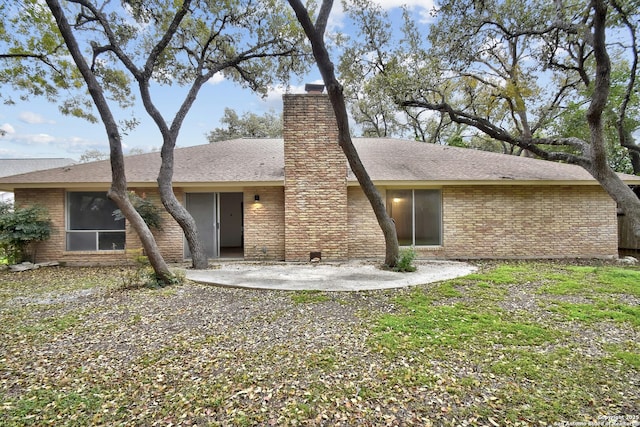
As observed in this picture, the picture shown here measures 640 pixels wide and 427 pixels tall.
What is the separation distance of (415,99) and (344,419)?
1052cm

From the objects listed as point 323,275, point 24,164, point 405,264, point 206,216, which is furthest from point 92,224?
point 24,164

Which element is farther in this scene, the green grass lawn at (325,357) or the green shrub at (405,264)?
the green shrub at (405,264)

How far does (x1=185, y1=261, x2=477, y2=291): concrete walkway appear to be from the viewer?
6.28m

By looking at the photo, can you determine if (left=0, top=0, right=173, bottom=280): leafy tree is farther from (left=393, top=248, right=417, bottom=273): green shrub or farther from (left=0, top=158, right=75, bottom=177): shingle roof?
(left=0, top=158, right=75, bottom=177): shingle roof

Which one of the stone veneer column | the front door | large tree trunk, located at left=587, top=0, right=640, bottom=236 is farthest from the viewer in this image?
the front door

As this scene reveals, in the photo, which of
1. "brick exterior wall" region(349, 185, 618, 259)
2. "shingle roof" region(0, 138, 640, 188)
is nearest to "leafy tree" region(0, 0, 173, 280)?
"shingle roof" region(0, 138, 640, 188)

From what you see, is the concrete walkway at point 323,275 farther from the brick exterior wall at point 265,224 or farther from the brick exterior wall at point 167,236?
the brick exterior wall at point 167,236

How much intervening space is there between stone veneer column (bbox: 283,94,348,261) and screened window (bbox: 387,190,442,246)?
179cm

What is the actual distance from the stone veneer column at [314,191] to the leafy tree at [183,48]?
2687 millimetres

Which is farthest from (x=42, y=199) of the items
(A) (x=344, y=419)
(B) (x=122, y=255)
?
(A) (x=344, y=419)

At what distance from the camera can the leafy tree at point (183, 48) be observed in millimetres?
Answer: 8352

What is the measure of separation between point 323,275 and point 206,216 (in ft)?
Answer: 16.3

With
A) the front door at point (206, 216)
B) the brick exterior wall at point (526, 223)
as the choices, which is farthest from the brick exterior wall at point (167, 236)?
the brick exterior wall at point (526, 223)

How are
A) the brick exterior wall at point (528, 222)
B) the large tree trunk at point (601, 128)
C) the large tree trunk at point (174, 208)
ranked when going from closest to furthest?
the large tree trunk at point (601, 128) < the large tree trunk at point (174, 208) < the brick exterior wall at point (528, 222)
